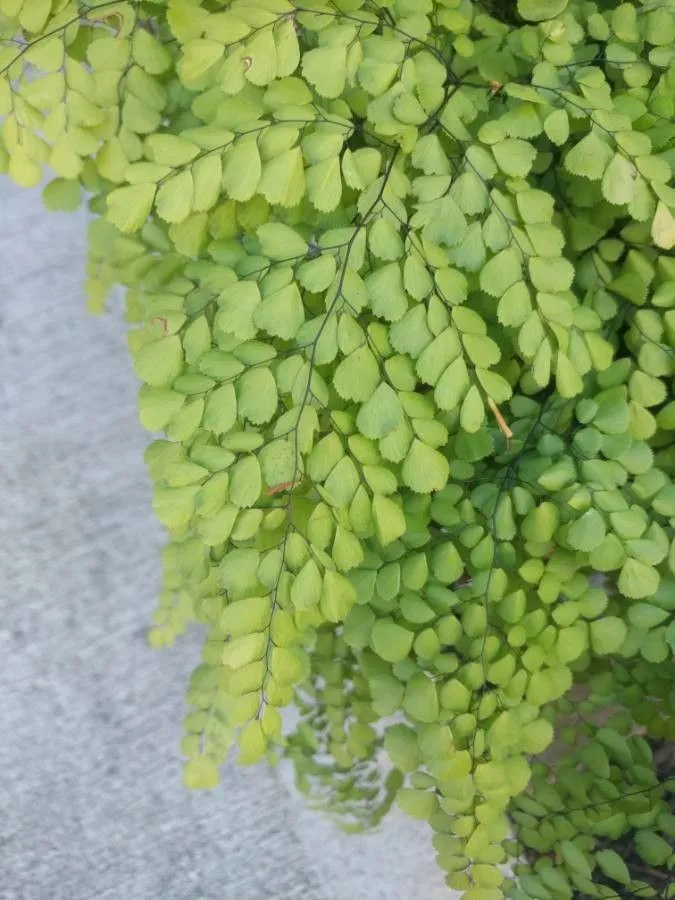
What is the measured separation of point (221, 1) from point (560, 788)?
90 cm

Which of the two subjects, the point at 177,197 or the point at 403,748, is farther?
the point at 403,748

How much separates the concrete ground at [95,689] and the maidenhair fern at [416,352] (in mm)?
289

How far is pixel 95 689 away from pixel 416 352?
789 mm

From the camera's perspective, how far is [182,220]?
2.25 feet

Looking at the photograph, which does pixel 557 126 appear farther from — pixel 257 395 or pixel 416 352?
pixel 257 395

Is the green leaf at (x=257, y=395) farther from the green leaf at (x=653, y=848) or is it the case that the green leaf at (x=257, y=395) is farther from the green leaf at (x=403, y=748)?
the green leaf at (x=653, y=848)

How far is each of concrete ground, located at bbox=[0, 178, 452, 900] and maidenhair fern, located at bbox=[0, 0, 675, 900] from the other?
289 millimetres

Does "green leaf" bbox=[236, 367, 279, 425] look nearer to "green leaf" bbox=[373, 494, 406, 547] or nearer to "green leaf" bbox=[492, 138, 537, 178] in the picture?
"green leaf" bbox=[373, 494, 406, 547]

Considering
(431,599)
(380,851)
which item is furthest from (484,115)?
(380,851)

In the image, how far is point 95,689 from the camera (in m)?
1.19

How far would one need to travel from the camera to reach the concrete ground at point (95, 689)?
3.66ft

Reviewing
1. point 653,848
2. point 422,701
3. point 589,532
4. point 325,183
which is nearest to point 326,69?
point 325,183

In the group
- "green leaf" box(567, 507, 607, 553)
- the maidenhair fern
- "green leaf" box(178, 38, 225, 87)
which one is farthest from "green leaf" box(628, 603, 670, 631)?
"green leaf" box(178, 38, 225, 87)

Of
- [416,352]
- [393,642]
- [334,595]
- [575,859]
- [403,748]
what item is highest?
[416,352]
